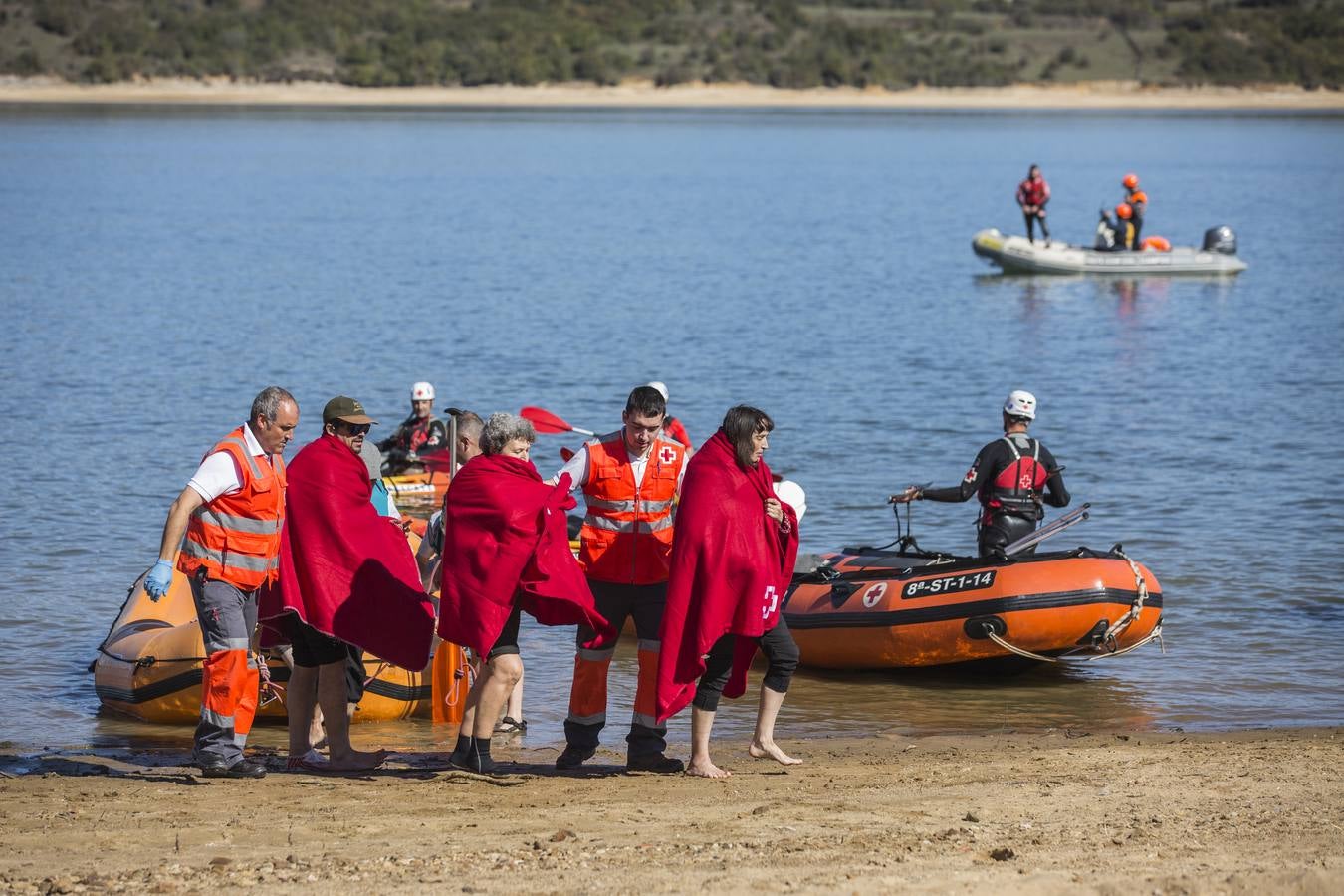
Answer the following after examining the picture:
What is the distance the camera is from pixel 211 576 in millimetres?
7434

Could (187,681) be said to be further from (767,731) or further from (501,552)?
(767,731)

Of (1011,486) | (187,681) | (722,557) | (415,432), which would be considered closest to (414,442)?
(415,432)

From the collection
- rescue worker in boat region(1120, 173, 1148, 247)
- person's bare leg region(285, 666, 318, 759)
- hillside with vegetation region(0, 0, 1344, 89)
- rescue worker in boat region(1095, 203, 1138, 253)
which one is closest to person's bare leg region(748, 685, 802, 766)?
person's bare leg region(285, 666, 318, 759)

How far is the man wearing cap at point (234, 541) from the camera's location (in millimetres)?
7383

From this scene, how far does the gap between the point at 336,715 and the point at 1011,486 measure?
4.38m

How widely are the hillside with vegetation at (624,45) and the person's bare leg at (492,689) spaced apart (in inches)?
3838

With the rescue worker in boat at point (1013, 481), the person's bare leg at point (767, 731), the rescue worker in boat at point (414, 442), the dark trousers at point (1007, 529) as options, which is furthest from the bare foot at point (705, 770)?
the rescue worker in boat at point (414, 442)

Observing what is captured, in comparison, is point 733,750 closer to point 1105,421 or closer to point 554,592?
point 554,592

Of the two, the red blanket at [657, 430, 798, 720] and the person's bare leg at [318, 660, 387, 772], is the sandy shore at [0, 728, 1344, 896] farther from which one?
the red blanket at [657, 430, 798, 720]

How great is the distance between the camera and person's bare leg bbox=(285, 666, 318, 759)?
7.83m

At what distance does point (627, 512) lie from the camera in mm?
7730

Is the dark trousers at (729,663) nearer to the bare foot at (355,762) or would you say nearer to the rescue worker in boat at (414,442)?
the bare foot at (355,762)

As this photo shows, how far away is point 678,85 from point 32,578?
95382 millimetres

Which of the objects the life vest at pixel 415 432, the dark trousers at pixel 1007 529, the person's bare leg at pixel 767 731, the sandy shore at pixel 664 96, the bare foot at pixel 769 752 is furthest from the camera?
the sandy shore at pixel 664 96
